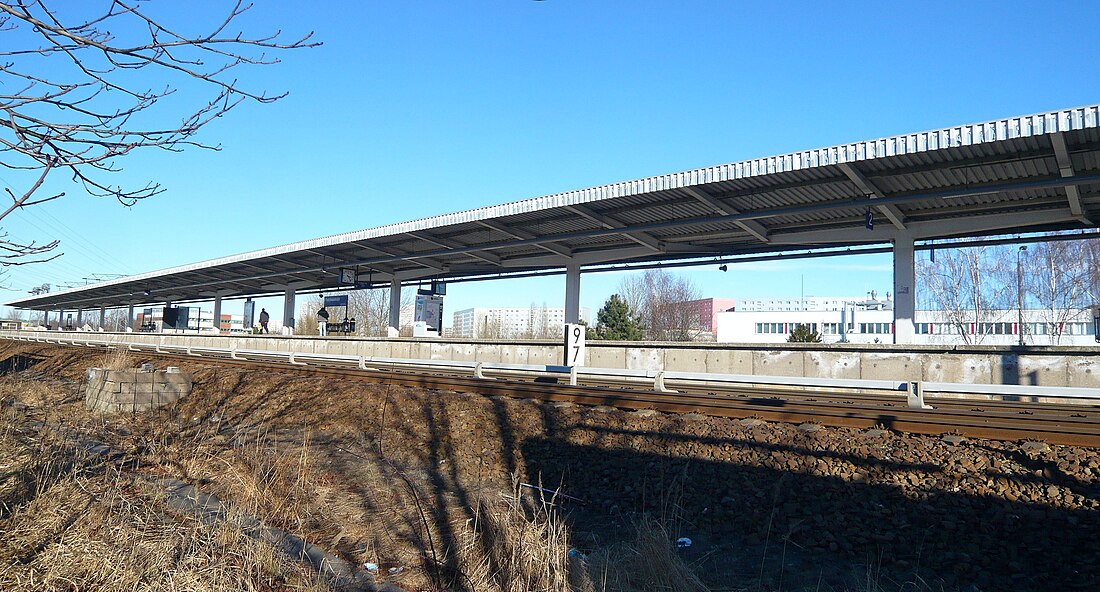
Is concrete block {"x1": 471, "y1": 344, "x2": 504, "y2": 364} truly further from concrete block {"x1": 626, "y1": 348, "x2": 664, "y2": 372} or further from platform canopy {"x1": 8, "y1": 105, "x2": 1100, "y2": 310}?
concrete block {"x1": 626, "y1": 348, "x2": 664, "y2": 372}

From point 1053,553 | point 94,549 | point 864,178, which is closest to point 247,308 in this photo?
point 864,178

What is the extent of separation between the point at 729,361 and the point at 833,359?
3.04 meters

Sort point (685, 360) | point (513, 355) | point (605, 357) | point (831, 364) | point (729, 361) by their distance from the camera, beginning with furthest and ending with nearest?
point (513, 355) < point (605, 357) < point (685, 360) < point (729, 361) < point (831, 364)

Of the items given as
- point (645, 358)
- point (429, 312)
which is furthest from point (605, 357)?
point (429, 312)

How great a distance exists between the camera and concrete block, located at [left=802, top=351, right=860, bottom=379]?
734 inches

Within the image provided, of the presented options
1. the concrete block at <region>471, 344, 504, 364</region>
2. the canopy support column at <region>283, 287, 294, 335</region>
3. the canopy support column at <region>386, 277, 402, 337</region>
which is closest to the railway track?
the concrete block at <region>471, 344, 504, 364</region>

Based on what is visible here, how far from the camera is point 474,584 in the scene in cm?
571

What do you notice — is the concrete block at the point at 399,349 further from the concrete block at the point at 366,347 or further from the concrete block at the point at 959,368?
the concrete block at the point at 959,368

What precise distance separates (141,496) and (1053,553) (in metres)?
8.71

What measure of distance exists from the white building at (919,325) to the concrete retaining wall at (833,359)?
35697mm

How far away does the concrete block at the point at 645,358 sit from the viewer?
22.4 metres

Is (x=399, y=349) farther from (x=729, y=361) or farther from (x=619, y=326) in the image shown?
(x=619, y=326)

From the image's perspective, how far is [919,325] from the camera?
229 feet

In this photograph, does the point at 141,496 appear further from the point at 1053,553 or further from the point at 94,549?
the point at 1053,553
